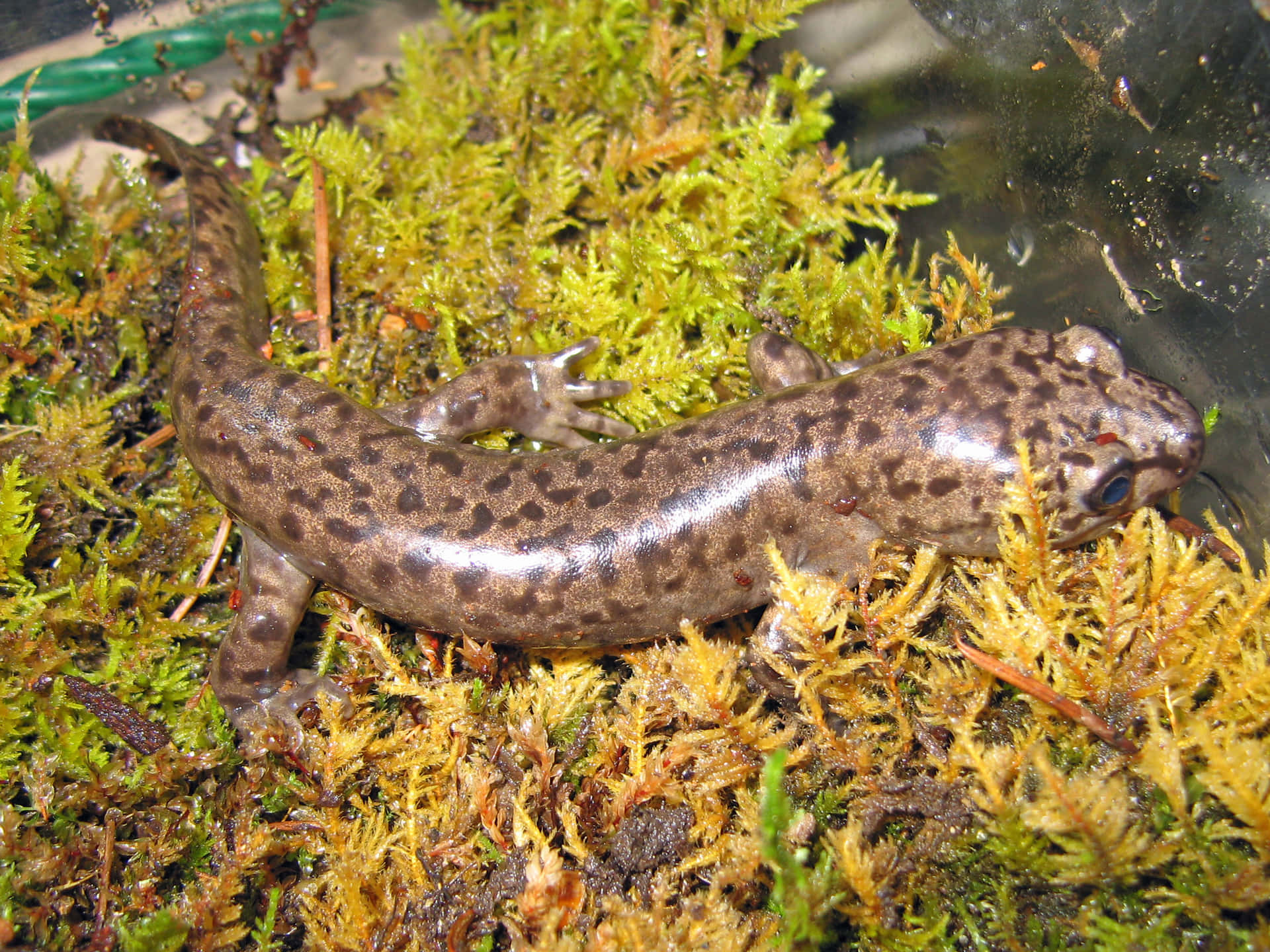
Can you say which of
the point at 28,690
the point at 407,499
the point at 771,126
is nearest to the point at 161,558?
the point at 28,690

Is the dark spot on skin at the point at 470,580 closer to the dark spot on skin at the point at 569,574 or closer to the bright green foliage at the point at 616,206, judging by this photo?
the dark spot on skin at the point at 569,574

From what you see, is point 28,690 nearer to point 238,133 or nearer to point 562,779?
point 562,779

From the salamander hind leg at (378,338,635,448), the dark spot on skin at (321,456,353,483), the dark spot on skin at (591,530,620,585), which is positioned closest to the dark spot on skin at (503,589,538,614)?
the dark spot on skin at (591,530,620,585)

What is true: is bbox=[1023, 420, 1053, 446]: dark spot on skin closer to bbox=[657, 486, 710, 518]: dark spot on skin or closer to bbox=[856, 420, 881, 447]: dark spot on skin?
bbox=[856, 420, 881, 447]: dark spot on skin

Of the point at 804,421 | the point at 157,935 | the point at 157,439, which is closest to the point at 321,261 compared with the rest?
the point at 157,439

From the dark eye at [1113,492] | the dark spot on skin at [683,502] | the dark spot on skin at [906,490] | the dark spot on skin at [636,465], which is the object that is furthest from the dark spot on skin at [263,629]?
the dark eye at [1113,492]
